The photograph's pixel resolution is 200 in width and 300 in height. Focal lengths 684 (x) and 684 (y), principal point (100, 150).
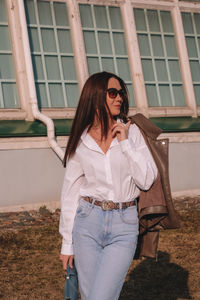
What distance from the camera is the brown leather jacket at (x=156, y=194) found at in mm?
4520

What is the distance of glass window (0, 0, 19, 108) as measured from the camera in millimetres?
12039

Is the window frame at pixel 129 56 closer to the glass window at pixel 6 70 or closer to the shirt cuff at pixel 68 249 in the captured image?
the glass window at pixel 6 70

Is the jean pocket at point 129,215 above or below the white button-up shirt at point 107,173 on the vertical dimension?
below

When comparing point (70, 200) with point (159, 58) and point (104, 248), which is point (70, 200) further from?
point (159, 58)

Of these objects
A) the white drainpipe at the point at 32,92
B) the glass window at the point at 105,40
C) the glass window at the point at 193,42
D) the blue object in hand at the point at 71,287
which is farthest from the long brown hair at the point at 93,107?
the glass window at the point at 193,42

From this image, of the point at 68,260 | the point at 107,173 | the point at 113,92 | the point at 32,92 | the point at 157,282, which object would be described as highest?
the point at 32,92

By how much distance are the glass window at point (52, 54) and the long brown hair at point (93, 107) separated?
760 cm

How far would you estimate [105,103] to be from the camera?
15.2 ft

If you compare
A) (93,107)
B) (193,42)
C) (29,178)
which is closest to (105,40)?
(193,42)

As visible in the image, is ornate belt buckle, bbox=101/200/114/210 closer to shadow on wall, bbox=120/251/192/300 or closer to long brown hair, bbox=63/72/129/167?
long brown hair, bbox=63/72/129/167

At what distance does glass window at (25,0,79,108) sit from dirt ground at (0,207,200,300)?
2310mm

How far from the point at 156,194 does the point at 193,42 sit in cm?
1048

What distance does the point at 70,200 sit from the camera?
4.65m

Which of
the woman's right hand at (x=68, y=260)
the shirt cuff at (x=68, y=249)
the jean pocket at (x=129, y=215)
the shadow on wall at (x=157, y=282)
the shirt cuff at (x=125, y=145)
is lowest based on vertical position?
the shadow on wall at (x=157, y=282)
